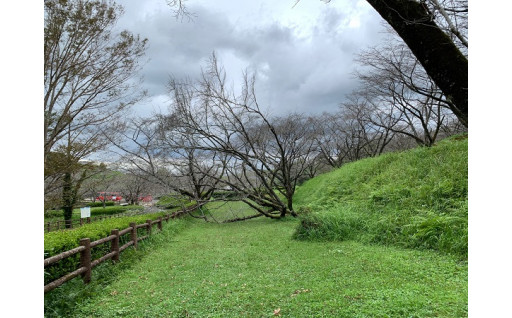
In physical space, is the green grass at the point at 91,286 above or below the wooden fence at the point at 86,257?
below

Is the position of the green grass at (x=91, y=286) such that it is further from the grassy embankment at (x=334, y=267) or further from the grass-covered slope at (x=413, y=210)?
the grass-covered slope at (x=413, y=210)

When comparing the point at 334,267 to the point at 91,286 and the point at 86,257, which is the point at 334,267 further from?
the point at 86,257

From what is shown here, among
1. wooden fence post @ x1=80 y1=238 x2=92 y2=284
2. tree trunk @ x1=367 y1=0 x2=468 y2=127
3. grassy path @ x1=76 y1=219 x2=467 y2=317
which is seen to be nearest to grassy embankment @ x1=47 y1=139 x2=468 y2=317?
grassy path @ x1=76 y1=219 x2=467 y2=317

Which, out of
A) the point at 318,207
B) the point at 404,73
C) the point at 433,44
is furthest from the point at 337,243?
the point at 404,73

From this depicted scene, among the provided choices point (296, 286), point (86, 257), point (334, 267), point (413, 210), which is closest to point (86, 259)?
point (86, 257)

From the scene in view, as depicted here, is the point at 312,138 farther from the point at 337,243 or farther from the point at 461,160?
the point at 337,243

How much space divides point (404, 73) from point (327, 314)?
12794 millimetres

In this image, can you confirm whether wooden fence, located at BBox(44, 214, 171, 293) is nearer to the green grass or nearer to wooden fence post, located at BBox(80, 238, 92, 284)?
wooden fence post, located at BBox(80, 238, 92, 284)

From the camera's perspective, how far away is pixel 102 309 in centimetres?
393

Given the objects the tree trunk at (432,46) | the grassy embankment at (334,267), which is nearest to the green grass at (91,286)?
the grassy embankment at (334,267)

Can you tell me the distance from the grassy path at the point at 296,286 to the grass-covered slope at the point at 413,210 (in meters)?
0.56

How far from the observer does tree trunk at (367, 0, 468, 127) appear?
2.04 metres

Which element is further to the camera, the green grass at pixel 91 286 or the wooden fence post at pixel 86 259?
the wooden fence post at pixel 86 259

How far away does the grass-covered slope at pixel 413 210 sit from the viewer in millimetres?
5555
